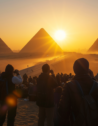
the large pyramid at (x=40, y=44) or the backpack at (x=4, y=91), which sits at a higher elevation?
the large pyramid at (x=40, y=44)

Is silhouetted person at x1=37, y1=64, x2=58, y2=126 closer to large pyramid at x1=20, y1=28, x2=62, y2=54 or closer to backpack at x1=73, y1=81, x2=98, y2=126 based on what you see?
backpack at x1=73, y1=81, x2=98, y2=126

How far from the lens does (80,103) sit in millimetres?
1845

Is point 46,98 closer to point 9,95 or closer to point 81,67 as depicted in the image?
point 9,95

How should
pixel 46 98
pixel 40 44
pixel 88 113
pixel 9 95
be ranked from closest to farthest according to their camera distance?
pixel 88 113 → pixel 46 98 → pixel 9 95 → pixel 40 44

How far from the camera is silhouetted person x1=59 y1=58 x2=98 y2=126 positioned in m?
1.81

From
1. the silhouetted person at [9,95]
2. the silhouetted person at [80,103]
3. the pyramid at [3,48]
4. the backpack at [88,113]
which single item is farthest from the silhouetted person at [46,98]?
the pyramid at [3,48]

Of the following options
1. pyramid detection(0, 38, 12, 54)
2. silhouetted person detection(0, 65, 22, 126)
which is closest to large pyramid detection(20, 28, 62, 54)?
pyramid detection(0, 38, 12, 54)

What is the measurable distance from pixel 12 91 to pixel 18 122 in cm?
137

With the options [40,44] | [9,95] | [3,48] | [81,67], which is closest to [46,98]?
[9,95]

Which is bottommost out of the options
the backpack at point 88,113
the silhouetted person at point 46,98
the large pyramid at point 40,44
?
the backpack at point 88,113

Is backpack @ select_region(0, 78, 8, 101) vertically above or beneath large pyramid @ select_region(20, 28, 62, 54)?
beneath

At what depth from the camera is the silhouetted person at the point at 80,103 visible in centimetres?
181

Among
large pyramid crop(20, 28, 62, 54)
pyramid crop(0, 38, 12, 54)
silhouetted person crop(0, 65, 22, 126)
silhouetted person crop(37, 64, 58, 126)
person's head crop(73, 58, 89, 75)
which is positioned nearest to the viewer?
person's head crop(73, 58, 89, 75)

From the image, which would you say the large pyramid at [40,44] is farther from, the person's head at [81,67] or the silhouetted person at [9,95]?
the person's head at [81,67]
